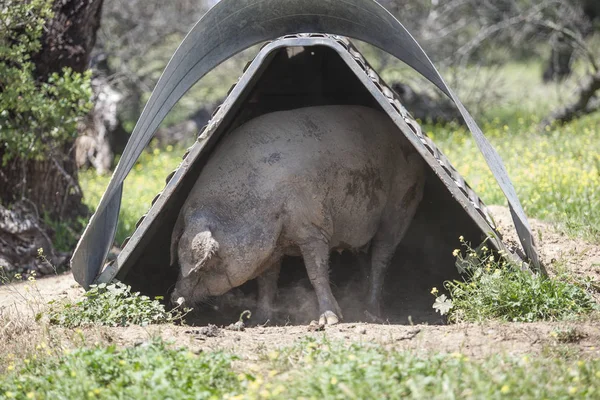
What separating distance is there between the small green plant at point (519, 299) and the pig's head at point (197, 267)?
61.9 inches

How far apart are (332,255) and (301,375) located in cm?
313

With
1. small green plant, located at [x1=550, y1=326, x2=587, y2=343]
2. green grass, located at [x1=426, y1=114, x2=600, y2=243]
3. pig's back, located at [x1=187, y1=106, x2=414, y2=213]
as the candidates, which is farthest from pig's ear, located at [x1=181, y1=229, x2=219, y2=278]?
green grass, located at [x1=426, y1=114, x2=600, y2=243]

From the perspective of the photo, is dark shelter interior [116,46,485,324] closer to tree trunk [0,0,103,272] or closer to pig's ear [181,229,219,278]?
pig's ear [181,229,219,278]

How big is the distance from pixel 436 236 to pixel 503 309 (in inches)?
76.3

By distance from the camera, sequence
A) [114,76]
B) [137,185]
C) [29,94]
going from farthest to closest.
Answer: [114,76] < [137,185] < [29,94]

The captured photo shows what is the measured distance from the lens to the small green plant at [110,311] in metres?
5.53

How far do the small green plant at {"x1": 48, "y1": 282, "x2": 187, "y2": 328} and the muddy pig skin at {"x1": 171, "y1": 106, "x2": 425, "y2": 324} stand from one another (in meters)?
0.22

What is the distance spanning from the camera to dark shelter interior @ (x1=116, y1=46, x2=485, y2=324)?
251 inches

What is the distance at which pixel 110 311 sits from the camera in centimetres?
559

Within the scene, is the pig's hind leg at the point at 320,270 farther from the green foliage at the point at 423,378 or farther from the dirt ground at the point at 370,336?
the green foliage at the point at 423,378

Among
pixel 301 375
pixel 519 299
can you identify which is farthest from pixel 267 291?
pixel 301 375

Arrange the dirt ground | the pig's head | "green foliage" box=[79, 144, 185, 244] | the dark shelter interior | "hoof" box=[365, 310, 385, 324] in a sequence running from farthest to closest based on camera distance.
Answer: "green foliage" box=[79, 144, 185, 244] < the dark shelter interior < "hoof" box=[365, 310, 385, 324] < the pig's head < the dirt ground

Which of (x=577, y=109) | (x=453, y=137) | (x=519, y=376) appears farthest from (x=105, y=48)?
(x=519, y=376)

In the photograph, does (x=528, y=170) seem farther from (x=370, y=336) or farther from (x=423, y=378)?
(x=423, y=378)
